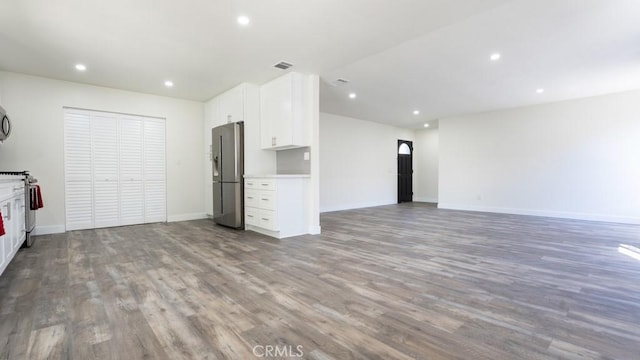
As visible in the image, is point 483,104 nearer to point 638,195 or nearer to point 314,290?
point 638,195

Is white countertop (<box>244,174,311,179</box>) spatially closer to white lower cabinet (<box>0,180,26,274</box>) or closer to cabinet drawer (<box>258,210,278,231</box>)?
cabinet drawer (<box>258,210,278,231</box>)

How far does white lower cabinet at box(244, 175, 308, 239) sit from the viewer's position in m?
4.28

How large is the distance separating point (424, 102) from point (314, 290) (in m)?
5.45

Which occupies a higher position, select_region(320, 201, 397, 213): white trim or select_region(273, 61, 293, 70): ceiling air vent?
select_region(273, 61, 293, 70): ceiling air vent

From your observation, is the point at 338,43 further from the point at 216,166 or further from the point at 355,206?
the point at 355,206

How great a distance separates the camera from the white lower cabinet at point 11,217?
251cm

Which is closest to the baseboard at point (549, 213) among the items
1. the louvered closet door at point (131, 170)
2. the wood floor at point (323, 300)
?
the wood floor at point (323, 300)

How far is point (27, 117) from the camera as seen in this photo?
14.9 feet

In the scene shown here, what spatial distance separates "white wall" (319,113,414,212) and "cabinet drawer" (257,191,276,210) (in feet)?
9.90

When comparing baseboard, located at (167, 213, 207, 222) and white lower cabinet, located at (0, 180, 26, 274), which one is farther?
baseboard, located at (167, 213, 207, 222)

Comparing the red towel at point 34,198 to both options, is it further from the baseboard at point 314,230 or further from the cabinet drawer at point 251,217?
the baseboard at point 314,230

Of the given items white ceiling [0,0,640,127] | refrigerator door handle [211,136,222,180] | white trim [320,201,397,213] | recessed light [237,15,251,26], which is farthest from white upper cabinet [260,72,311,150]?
white trim [320,201,397,213]

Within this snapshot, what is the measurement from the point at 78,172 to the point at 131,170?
30.7 inches

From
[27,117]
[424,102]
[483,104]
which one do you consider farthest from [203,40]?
[483,104]
